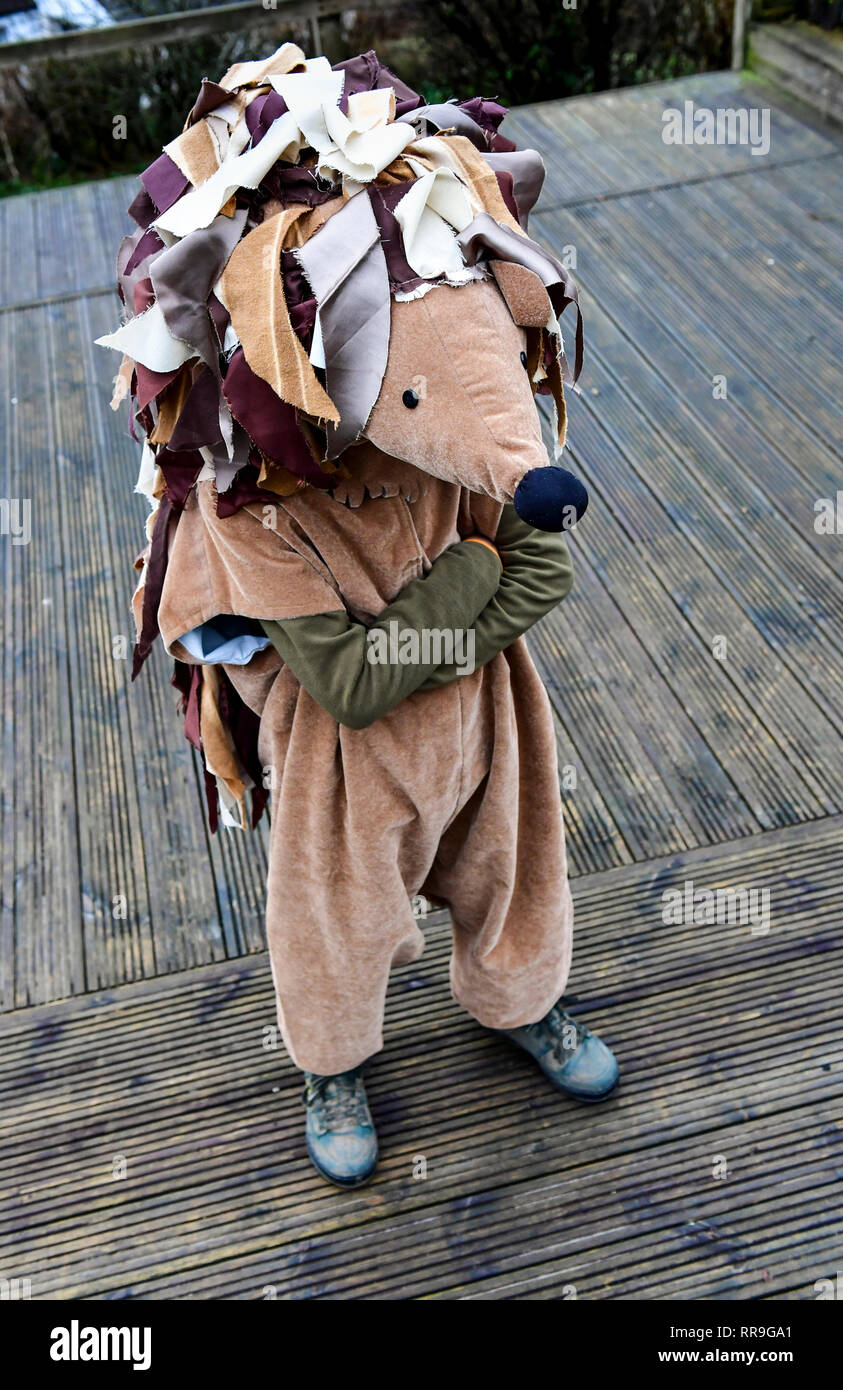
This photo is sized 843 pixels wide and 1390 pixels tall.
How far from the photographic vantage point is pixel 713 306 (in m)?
3.60

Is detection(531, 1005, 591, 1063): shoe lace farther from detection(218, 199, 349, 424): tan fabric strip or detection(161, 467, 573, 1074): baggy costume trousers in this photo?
detection(218, 199, 349, 424): tan fabric strip

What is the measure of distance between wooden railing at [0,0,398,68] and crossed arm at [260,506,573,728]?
171 inches

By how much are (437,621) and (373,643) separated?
0.08 m

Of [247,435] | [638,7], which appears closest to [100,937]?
[247,435]

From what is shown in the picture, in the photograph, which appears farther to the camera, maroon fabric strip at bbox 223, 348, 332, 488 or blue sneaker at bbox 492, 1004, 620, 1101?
blue sneaker at bbox 492, 1004, 620, 1101

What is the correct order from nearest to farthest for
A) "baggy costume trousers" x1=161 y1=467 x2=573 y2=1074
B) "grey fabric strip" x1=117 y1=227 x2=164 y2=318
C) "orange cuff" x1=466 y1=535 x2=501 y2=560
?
"grey fabric strip" x1=117 y1=227 x2=164 y2=318
"baggy costume trousers" x1=161 y1=467 x2=573 y2=1074
"orange cuff" x1=466 y1=535 x2=501 y2=560

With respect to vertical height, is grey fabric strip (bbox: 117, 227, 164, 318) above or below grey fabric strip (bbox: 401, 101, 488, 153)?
below

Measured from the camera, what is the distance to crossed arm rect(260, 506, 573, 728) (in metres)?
1.32

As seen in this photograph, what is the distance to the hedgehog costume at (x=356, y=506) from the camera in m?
1.14

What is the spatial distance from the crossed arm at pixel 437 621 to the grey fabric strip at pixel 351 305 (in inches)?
10.2

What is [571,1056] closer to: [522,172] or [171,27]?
[522,172]

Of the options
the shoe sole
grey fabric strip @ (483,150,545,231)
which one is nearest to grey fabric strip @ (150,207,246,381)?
grey fabric strip @ (483,150,545,231)

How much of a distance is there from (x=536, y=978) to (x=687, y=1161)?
14.3 inches
